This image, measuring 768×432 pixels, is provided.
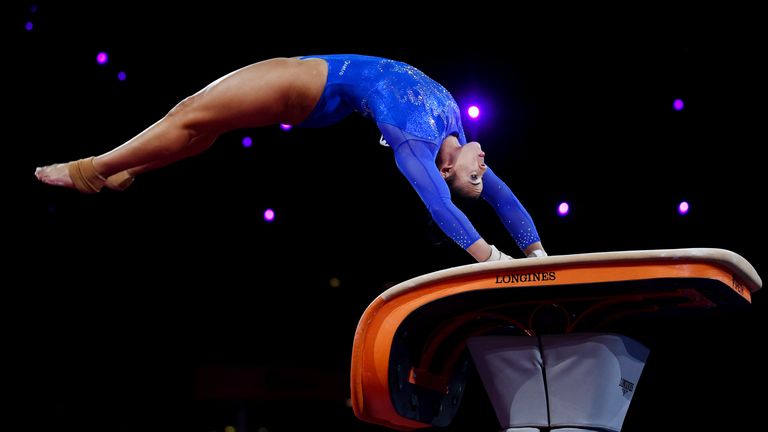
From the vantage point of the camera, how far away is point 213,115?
1.96 meters

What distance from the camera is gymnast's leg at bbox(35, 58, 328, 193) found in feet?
6.41

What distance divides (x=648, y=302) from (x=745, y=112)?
1620 mm

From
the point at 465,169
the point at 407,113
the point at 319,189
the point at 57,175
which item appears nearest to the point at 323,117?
the point at 407,113

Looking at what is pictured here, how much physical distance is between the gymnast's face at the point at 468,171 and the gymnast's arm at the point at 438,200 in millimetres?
114

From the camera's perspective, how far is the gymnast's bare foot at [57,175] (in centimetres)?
204

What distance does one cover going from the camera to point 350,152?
10.6 feet

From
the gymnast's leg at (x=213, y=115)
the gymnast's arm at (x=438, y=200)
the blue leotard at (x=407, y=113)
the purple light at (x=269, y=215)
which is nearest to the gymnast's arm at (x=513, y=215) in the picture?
the blue leotard at (x=407, y=113)

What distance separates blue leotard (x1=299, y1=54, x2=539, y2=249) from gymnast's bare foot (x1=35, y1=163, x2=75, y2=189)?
22.3 inches

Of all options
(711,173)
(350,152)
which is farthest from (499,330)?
(350,152)

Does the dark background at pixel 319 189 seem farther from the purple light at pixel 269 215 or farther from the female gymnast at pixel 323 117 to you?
the female gymnast at pixel 323 117

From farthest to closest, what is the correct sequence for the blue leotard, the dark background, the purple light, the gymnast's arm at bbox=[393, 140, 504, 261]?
Result: the purple light
the dark background
the blue leotard
the gymnast's arm at bbox=[393, 140, 504, 261]

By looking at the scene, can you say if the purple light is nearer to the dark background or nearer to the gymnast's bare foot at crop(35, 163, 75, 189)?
the dark background

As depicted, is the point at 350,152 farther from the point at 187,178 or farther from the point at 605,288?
the point at 605,288

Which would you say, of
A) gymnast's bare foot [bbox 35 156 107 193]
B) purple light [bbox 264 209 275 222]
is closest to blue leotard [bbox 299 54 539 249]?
gymnast's bare foot [bbox 35 156 107 193]
